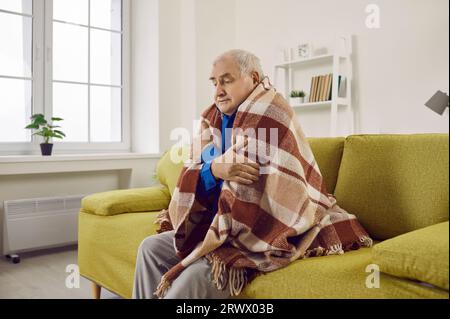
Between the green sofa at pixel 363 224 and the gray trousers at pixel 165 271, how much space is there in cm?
13

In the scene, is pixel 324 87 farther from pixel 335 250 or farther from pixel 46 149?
pixel 335 250

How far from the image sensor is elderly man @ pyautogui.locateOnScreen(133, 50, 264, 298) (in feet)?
4.24

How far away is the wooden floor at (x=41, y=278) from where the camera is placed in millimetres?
2273

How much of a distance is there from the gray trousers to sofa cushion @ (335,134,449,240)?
669mm

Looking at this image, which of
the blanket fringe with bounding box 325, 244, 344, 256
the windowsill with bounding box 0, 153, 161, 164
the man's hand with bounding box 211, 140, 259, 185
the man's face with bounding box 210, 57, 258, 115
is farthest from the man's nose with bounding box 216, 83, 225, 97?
the windowsill with bounding box 0, 153, 161, 164

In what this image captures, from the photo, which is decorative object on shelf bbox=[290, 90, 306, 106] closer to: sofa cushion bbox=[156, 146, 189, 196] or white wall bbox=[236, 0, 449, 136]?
white wall bbox=[236, 0, 449, 136]

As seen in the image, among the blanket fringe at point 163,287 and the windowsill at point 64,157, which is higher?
the windowsill at point 64,157

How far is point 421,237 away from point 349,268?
22cm

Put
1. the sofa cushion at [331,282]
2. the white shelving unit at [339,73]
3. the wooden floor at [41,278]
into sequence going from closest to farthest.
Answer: the sofa cushion at [331,282] → the wooden floor at [41,278] → the white shelving unit at [339,73]

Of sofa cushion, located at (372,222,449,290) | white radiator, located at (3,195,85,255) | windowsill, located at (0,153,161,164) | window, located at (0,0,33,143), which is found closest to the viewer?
sofa cushion, located at (372,222,449,290)

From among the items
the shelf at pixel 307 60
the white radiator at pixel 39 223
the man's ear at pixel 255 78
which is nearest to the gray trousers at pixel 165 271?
the man's ear at pixel 255 78

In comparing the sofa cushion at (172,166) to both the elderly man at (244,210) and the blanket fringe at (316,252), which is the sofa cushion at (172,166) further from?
the blanket fringe at (316,252)

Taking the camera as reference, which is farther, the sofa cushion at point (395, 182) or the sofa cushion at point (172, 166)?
the sofa cushion at point (172, 166)

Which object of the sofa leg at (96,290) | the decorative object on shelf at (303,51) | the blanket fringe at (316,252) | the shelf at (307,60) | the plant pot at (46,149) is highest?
the decorative object on shelf at (303,51)
